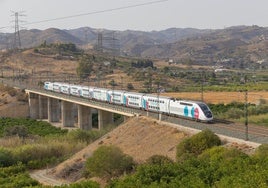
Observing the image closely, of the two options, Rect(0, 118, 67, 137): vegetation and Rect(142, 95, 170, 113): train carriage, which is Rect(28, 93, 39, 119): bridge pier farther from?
Rect(142, 95, 170, 113): train carriage

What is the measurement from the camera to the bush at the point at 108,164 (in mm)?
39688

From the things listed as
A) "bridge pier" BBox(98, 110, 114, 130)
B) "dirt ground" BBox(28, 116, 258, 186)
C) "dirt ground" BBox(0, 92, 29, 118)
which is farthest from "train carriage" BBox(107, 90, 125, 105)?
"dirt ground" BBox(0, 92, 29, 118)

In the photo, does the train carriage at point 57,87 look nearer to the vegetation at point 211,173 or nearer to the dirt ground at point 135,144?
the dirt ground at point 135,144

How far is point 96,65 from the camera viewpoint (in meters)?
173

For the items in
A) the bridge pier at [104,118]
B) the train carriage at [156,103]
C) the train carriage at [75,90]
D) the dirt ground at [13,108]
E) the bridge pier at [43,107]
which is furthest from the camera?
the dirt ground at [13,108]

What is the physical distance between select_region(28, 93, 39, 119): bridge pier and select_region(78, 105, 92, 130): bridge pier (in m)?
28.0

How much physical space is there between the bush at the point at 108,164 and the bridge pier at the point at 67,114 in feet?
160

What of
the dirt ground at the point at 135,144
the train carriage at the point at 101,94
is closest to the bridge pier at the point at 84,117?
the train carriage at the point at 101,94

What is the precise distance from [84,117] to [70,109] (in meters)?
8.59

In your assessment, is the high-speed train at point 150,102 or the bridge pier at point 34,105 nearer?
the high-speed train at point 150,102

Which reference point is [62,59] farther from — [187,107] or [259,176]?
[259,176]

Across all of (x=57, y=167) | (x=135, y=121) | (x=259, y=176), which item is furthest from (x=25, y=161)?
(x=259, y=176)

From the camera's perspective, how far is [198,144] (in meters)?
39.5

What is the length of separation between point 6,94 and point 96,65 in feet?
200
